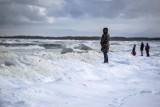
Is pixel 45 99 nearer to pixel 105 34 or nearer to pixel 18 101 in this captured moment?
pixel 18 101

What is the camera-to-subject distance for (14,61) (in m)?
10.7

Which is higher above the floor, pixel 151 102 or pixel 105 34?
pixel 105 34

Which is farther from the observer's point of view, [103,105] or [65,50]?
[65,50]

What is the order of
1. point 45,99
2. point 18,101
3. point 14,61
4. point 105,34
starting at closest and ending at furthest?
1. point 18,101
2. point 45,99
3. point 14,61
4. point 105,34

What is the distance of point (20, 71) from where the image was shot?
9.37 metres

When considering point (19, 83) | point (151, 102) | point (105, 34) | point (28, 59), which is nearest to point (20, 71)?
point (19, 83)

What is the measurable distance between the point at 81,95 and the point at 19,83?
8.43 ft

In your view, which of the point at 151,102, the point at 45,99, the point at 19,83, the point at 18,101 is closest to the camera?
the point at 18,101

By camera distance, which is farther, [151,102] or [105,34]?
[105,34]

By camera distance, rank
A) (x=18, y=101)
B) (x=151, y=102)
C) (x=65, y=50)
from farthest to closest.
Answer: (x=65, y=50), (x=151, y=102), (x=18, y=101)

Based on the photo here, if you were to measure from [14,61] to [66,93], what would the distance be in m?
4.50

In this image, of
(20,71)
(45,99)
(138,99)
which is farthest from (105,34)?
(45,99)

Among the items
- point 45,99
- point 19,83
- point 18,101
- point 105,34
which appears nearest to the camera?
point 18,101

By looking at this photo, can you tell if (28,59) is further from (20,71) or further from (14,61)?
(20,71)
